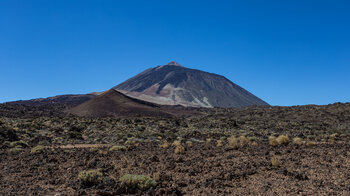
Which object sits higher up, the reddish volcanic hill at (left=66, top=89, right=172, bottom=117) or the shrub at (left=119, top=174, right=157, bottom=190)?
the reddish volcanic hill at (left=66, top=89, right=172, bottom=117)

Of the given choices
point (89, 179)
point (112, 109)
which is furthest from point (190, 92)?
point (89, 179)

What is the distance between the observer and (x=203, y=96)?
163750mm

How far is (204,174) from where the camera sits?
9039mm

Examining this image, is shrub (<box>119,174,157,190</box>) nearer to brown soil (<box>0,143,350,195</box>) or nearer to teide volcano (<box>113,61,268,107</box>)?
brown soil (<box>0,143,350,195</box>)

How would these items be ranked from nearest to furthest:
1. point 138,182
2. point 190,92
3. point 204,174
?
point 138,182
point 204,174
point 190,92

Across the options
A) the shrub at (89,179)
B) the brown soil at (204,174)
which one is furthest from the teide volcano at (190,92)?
the shrub at (89,179)

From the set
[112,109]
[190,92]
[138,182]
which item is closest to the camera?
[138,182]

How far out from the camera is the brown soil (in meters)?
7.13

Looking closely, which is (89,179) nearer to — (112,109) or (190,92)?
(112,109)

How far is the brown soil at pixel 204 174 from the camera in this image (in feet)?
23.4

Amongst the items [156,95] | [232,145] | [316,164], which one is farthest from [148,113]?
[156,95]

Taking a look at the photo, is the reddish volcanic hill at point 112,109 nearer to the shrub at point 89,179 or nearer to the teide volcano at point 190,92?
the shrub at point 89,179

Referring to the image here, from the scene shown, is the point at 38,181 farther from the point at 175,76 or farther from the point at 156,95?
the point at 175,76

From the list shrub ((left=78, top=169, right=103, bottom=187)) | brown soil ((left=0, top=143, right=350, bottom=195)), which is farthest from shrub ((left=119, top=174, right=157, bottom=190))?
shrub ((left=78, top=169, right=103, bottom=187))
